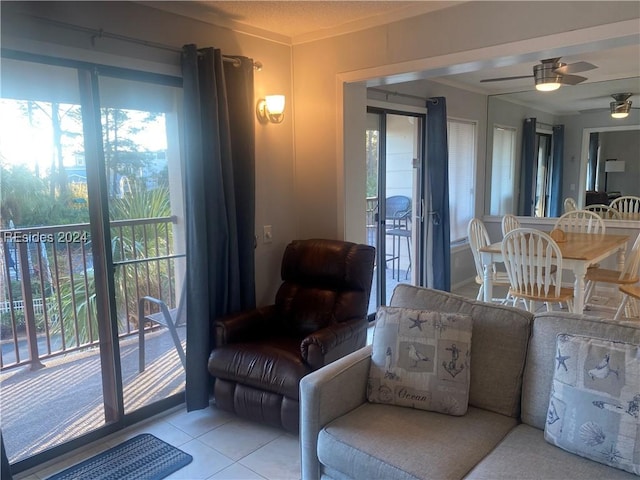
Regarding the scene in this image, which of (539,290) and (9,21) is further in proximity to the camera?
(539,290)

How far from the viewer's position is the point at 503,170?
20.3ft

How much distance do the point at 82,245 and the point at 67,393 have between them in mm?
914

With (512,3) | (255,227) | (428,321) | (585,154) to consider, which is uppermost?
(512,3)

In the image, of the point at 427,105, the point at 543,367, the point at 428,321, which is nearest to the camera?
the point at 543,367

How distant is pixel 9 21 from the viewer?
217cm

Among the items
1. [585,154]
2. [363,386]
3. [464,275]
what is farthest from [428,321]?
[585,154]

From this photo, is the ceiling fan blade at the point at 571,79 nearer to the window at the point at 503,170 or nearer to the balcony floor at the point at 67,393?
the window at the point at 503,170

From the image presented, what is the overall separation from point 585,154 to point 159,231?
5.03m

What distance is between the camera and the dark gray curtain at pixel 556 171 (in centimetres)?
574

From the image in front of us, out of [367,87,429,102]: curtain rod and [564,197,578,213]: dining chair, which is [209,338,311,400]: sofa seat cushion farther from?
[564,197,578,213]: dining chair

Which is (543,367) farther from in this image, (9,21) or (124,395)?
(9,21)

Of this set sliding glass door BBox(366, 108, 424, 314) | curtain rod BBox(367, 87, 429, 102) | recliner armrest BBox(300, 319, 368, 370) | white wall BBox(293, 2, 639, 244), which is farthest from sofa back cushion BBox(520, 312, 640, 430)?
curtain rod BBox(367, 87, 429, 102)

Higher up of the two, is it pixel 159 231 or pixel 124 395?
pixel 159 231

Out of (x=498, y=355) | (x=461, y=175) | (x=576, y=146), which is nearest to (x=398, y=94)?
(x=461, y=175)
